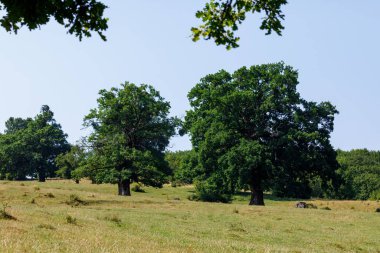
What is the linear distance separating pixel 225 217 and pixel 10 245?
22.2 m

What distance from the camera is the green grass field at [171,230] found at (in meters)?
14.6

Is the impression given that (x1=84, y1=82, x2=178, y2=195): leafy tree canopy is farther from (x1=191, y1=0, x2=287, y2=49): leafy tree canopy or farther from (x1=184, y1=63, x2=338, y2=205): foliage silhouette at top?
(x1=191, y1=0, x2=287, y2=49): leafy tree canopy

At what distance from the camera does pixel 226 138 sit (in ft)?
166

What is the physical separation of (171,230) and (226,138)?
95.4 ft

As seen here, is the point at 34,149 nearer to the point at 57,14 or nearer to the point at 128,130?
the point at 128,130

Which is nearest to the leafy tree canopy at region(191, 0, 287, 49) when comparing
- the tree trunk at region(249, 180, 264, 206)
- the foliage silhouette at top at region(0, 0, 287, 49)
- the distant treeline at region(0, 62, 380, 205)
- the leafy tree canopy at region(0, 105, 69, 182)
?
the foliage silhouette at top at region(0, 0, 287, 49)

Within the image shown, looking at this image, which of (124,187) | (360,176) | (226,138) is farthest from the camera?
(360,176)

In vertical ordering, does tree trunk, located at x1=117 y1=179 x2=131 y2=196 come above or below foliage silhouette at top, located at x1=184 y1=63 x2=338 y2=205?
below

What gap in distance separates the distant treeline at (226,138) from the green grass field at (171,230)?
11.4 metres

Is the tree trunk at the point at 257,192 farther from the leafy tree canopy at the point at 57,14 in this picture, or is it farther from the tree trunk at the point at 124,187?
the leafy tree canopy at the point at 57,14

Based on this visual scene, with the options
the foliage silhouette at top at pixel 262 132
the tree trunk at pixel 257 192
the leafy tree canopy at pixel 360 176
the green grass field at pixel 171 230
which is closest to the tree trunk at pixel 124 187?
the foliage silhouette at top at pixel 262 132

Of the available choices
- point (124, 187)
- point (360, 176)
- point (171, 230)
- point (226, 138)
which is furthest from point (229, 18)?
point (360, 176)

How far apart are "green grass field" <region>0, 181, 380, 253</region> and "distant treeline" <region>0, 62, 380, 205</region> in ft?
37.5

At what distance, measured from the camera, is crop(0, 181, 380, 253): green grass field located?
575 inches
